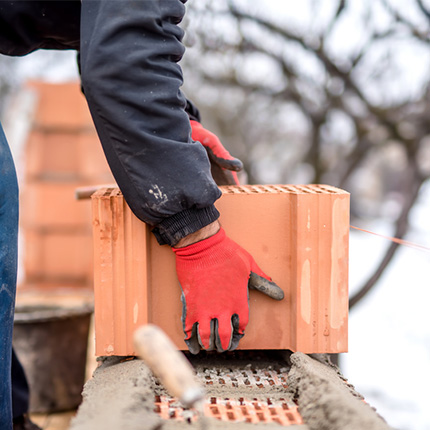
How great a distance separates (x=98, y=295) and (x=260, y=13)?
252 centimetres

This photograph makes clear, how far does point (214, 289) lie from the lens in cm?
120

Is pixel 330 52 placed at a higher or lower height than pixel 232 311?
higher

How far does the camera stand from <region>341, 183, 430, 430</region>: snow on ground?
3.49 meters

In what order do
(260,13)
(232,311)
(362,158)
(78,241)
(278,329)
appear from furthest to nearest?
(78,241), (362,158), (260,13), (278,329), (232,311)

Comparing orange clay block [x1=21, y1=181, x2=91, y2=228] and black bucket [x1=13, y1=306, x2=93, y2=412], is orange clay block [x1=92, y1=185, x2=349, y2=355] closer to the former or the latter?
black bucket [x1=13, y1=306, x2=93, y2=412]

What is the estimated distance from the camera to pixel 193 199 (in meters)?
1.12

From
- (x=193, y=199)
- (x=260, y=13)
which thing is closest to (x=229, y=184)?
(x=193, y=199)

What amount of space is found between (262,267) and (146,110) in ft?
1.65

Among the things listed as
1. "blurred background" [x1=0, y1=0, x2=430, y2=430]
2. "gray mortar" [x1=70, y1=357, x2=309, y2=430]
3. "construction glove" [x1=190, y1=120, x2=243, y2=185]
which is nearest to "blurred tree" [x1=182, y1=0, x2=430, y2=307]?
"blurred background" [x1=0, y1=0, x2=430, y2=430]

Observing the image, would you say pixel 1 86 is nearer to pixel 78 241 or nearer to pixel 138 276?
pixel 78 241

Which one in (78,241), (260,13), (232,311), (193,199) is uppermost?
(260,13)

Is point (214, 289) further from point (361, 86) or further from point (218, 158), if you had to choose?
point (361, 86)

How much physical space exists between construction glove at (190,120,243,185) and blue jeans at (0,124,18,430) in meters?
0.55

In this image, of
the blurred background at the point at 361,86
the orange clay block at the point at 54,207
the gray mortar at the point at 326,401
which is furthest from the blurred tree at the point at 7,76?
the gray mortar at the point at 326,401
